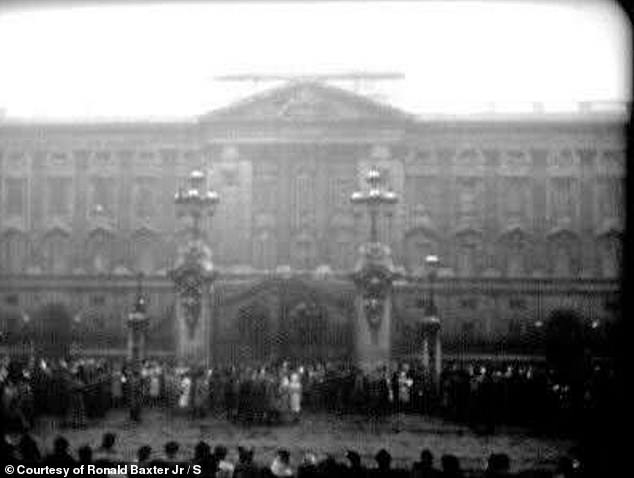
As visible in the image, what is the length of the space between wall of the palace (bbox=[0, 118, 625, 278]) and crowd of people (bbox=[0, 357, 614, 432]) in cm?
2489

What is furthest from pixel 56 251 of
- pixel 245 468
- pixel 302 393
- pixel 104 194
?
pixel 245 468

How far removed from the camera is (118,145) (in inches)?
2062

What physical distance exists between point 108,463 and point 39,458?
3.08 ft

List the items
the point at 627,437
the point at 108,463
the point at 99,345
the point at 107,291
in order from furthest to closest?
the point at 107,291 → the point at 99,345 → the point at 108,463 → the point at 627,437

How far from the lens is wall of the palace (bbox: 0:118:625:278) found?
1976 inches

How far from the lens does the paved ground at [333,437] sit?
18500 millimetres

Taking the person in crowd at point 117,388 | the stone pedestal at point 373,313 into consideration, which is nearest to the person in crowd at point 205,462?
the person in crowd at point 117,388

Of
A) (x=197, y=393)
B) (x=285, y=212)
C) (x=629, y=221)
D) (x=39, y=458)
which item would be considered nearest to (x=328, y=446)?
(x=197, y=393)

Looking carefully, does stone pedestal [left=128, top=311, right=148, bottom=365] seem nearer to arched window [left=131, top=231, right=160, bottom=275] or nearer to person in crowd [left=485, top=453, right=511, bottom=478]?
person in crowd [left=485, top=453, right=511, bottom=478]

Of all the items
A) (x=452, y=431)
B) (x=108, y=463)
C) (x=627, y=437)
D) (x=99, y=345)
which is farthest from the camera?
(x=99, y=345)

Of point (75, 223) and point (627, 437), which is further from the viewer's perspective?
point (75, 223)

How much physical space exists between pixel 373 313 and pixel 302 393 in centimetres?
309

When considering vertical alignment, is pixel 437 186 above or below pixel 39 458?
above

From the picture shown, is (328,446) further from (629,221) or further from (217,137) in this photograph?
(217,137)
